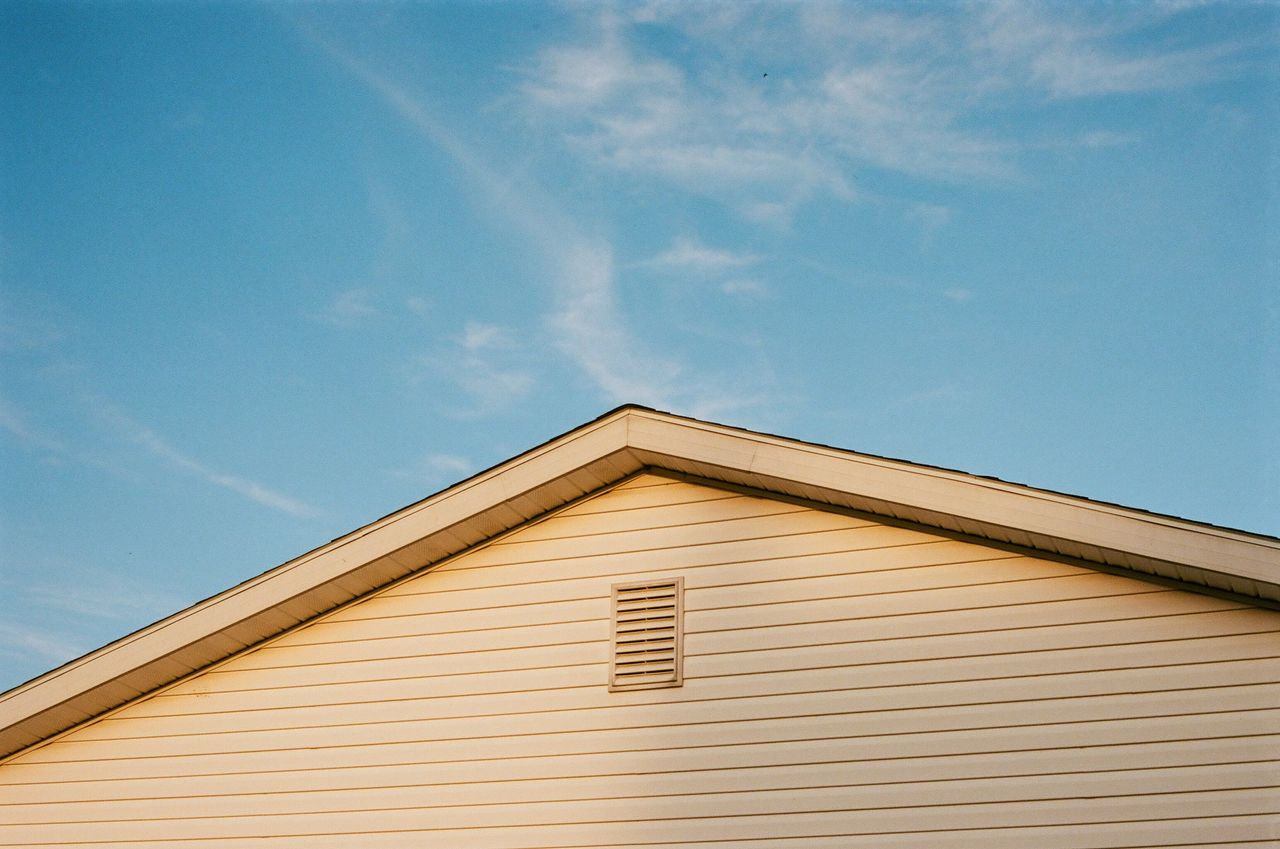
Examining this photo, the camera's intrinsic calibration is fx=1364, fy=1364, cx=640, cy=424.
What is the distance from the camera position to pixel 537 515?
418 inches

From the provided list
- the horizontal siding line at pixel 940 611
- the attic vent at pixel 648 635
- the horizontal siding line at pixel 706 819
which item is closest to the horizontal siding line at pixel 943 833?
the horizontal siding line at pixel 706 819

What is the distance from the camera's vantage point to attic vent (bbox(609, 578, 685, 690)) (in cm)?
976

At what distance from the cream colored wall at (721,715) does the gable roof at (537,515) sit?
0.55ft

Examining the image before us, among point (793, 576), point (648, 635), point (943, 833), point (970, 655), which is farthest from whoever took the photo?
point (648, 635)

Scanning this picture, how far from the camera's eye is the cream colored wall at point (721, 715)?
8.53 m

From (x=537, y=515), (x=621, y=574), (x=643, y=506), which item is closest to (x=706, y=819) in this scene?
(x=621, y=574)

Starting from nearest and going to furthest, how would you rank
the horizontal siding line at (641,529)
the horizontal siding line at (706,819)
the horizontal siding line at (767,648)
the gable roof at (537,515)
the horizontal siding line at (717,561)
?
the horizontal siding line at (706,819)
the horizontal siding line at (767,648)
the gable roof at (537,515)
the horizontal siding line at (717,561)
the horizontal siding line at (641,529)

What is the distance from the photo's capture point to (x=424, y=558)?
10.6 meters

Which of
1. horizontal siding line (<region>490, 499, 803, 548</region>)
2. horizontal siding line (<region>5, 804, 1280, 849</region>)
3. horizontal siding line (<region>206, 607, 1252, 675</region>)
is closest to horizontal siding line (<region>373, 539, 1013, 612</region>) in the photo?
horizontal siding line (<region>490, 499, 803, 548</region>)

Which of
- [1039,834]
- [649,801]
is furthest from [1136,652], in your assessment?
[649,801]

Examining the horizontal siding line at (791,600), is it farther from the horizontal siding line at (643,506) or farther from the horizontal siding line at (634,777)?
the horizontal siding line at (634,777)

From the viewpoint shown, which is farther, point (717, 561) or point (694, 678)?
point (717, 561)

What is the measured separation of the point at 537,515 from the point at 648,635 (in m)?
1.39

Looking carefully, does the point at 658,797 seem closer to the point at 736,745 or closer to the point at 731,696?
the point at 736,745
